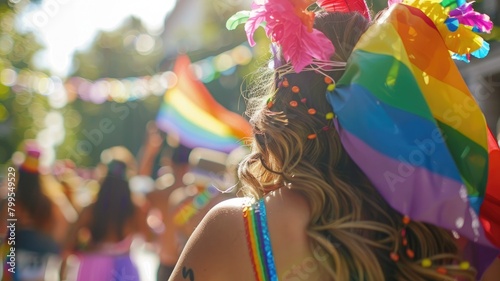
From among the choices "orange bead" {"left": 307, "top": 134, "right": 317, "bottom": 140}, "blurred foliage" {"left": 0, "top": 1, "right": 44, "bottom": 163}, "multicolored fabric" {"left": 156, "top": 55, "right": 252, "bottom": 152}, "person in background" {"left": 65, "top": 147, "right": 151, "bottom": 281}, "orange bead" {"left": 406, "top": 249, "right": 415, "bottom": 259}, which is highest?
"orange bead" {"left": 307, "top": 134, "right": 317, "bottom": 140}

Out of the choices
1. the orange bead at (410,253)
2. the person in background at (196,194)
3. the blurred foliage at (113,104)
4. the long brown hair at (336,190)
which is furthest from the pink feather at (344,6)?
the blurred foliage at (113,104)

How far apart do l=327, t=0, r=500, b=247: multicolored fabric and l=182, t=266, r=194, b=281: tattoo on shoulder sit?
1.56 feet

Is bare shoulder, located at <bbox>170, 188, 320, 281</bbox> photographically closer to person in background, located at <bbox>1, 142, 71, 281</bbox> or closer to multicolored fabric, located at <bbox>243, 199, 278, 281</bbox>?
multicolored fabric, located at <bbox>243, 199, 278, 281</bbox>

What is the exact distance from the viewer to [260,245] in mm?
1341

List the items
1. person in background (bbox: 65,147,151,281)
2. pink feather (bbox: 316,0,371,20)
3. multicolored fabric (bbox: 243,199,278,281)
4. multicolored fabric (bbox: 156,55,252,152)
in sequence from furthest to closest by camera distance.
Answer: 1. multicolored fabric (bbox: 156,55,252,152)
2. person in background (bbox: 65,147,151,281)
3. pink feather (bbox: 316,0,371,20)
4. multicolored fabric (bbox: 243,199,278,281)

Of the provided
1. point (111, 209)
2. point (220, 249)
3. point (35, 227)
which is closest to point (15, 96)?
point (35, 227)

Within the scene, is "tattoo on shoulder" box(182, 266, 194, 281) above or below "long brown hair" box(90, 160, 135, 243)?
above

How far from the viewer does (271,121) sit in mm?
1492

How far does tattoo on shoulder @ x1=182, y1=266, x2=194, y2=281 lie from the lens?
142cm

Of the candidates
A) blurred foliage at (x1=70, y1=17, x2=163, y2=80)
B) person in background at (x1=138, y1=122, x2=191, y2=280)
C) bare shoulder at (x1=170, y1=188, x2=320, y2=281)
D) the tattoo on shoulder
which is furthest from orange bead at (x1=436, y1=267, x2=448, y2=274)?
blurred foliage at (x1=70, y1=17, x2=163, y2=80)

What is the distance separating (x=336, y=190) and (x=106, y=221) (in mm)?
2922

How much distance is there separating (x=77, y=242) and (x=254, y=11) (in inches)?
113

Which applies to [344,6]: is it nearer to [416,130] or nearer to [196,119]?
[416,130]

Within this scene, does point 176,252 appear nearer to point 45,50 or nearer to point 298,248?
point 298,248
